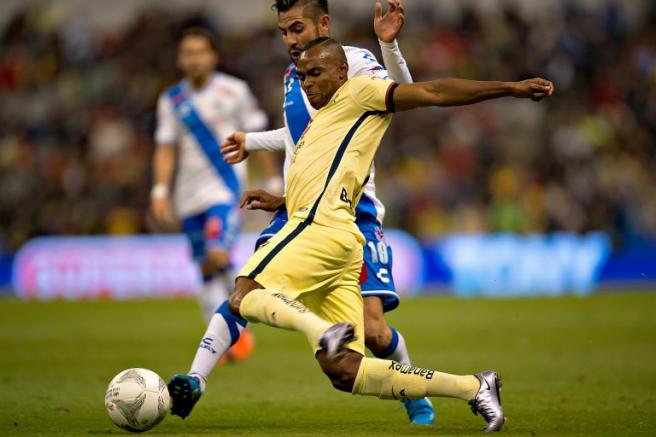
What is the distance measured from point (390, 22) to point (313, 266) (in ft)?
4.65

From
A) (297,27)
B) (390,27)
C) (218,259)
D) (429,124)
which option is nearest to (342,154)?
(390,27)

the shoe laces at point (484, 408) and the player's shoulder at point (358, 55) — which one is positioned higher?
the player's shoulder at point (358, 55)

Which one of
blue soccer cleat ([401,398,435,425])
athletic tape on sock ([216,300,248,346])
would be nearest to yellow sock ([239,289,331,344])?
athletic tape on sock ([216,300,248,346])

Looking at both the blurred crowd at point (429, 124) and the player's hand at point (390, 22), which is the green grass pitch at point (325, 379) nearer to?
the player's hand at point (390, 22)

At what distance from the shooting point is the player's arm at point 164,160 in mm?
10008

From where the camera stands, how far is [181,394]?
6016 millimetres

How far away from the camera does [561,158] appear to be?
21.2m

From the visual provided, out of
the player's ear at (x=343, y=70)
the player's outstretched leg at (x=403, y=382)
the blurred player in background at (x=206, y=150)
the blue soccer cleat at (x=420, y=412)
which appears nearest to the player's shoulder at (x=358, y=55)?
the player's ear at (x=343, y=70)

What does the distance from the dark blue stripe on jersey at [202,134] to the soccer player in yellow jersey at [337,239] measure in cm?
466

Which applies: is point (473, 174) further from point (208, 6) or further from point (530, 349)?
point (530, 349)

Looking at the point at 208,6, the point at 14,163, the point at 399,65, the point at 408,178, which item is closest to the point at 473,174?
the point at 408,178

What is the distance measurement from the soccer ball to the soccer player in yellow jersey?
0.64 m

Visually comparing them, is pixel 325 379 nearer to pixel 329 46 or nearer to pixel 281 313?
pixel 281 313

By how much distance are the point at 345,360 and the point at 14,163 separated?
17.9m
